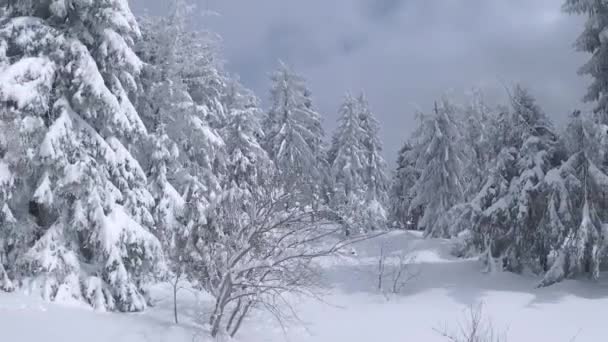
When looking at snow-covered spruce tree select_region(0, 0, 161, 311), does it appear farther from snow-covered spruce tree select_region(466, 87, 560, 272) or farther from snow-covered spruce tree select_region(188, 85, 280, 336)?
snow-covered spruce tree select_region(466, 87, 560, 272)

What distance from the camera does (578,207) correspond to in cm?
1762

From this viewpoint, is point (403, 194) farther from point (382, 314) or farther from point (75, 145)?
point (75, 145)

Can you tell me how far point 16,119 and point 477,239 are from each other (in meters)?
17.2

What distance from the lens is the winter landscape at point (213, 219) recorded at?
11.8m

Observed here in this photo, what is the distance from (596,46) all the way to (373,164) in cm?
2059

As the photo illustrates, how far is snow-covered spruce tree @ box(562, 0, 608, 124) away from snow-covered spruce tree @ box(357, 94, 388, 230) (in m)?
18.7

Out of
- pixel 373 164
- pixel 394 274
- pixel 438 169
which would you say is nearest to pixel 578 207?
pixel 394 274

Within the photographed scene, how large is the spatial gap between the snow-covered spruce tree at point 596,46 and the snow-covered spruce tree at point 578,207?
0.88 metres

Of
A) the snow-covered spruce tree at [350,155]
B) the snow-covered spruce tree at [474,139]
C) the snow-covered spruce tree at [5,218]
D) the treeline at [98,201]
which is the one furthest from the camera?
the snow-covered spruce tree at [350,155]

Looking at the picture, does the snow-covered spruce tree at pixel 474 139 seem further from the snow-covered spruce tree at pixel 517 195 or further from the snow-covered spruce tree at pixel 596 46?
the snow-covered spruce tree at pixel 596 46

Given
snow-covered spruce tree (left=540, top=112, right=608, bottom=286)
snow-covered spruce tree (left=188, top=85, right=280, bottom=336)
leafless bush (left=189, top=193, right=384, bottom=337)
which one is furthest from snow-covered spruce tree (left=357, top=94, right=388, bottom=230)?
leafless bush (left=189, top=193, right=384, bottom=337)

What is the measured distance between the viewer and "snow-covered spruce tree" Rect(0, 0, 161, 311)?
38.5 ft

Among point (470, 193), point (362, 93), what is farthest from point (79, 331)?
point (362, 93)

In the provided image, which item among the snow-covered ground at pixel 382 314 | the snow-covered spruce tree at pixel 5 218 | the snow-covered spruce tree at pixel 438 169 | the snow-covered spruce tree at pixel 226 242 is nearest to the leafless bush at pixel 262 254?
the snow-covered spruce tree at pixel 226 242
